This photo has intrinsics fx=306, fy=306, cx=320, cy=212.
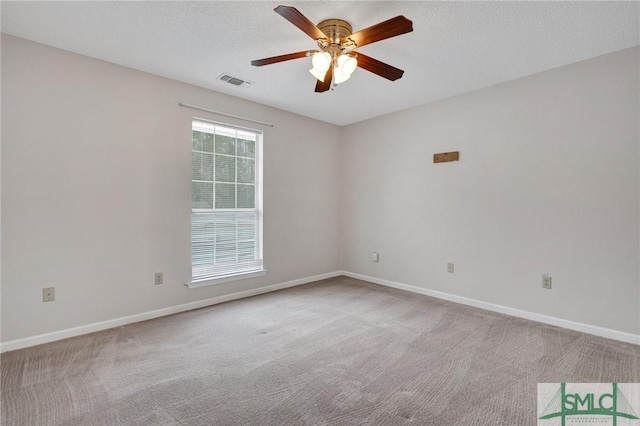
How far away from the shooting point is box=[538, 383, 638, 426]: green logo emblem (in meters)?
1.73

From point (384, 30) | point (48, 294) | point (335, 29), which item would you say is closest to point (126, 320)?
point (48, 294)

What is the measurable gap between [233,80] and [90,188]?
1.75 meters

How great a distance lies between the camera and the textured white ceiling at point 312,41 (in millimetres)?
2109

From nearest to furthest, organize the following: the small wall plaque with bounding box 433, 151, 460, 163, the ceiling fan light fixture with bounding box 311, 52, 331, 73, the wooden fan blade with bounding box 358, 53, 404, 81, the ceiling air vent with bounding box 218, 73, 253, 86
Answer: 1. the ceiling fan light fixture with bounding box 311, 52, 331, 73
2. the wooden fan blade with bounding box 358, 53, 404, 81
3. the ceiling air vent with bounding box 218, 73, 253, 86
4. the small wall plaque with bounding box 433, 151, 460, 163

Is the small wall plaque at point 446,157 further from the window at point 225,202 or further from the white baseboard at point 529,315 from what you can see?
the window at point 225,202

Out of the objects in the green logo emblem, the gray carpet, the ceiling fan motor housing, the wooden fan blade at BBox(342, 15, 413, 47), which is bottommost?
the green logo emblem

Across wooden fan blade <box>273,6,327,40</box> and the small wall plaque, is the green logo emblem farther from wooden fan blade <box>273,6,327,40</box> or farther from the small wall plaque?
wooden fan blade <box>273,6,327,40</box>

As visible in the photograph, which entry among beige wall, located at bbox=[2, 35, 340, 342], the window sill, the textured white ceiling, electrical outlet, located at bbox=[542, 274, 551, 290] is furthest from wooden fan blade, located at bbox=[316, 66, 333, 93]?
electrical outlet, located at bbox=[542, 274, 551, 290]

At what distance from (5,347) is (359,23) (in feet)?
12.2

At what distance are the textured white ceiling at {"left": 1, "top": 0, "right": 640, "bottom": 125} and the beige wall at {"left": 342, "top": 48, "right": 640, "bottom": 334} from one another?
1.23 feet

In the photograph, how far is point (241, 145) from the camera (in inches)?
155

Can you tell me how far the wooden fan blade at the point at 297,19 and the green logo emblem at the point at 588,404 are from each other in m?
2.67

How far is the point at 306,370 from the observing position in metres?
2.19

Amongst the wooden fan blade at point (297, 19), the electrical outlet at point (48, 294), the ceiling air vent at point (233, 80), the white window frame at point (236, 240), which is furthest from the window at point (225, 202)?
the wooden fan blade at point (297, 19)
